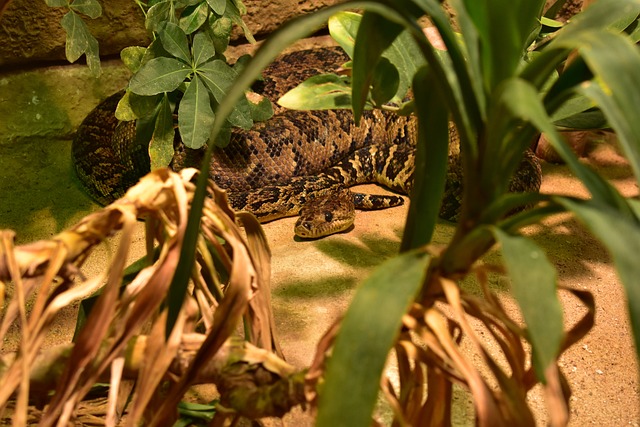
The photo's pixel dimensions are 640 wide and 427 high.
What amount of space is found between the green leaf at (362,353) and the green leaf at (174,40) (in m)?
2.15

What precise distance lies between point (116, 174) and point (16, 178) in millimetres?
519

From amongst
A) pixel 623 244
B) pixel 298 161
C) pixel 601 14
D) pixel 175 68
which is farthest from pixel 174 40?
pixel 623 244

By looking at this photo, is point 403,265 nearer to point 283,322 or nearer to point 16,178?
point 283,322

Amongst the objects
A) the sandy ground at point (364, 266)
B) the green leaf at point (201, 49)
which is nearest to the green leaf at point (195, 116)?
the green leaf at point (201, 49)

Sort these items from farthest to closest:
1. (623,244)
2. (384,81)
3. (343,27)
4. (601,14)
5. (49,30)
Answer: (49,30) → (343,27) → (384,81) → (601,14) → (623,244)

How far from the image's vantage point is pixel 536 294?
0.82 m

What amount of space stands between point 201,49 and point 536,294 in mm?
2340

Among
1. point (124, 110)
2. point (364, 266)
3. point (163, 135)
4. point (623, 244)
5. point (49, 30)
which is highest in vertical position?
point (49, 30)

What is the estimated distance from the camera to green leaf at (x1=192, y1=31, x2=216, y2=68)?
2834 mm

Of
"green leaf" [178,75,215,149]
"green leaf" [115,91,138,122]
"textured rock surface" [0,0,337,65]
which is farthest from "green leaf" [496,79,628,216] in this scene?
"textured rock surface" [0,0,337,65]

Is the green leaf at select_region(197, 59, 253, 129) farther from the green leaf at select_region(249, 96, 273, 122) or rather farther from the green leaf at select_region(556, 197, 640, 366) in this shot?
the green leaf at select_region(556, 197, 640, 366)

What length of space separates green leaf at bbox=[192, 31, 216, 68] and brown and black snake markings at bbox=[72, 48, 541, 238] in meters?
0.93

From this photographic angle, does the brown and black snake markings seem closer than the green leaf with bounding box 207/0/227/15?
No

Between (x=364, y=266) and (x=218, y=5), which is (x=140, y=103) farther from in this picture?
(x=364, y=266)
